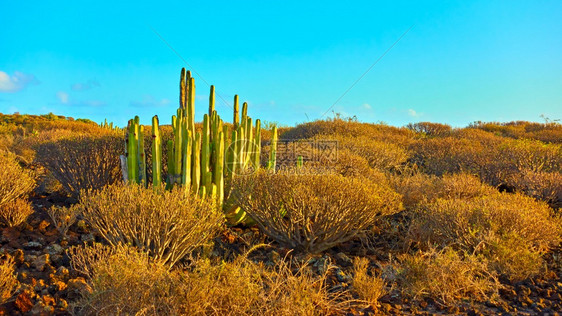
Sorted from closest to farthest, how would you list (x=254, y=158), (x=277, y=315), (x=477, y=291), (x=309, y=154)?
(x=277, y=315)
(x=477, y=291)
(x=254, y=158)
(x=309, y=154)

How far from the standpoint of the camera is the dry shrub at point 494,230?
16.5ft

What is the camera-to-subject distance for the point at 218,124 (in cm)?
670

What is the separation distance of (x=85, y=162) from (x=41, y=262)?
9.44 ft

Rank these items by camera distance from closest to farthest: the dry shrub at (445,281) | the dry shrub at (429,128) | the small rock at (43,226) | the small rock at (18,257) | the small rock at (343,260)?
1. the dry shrub at (445,281)
2. the small rock at (18,257)
3. the small rock at (343,260)
4. the small rock at (43,226)
5. the dry shrub at (429,128)

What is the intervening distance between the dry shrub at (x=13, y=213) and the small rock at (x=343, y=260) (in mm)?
4586

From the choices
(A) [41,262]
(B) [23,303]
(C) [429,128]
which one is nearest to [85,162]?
(A) [41,262]

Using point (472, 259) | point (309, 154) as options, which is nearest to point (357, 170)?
point (309, 154)

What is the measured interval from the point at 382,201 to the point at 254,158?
8.83 feet

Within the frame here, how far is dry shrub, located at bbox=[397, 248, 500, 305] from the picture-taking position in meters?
4.25

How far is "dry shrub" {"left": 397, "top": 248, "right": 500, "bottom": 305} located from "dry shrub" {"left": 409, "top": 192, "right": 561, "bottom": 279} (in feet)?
1.96

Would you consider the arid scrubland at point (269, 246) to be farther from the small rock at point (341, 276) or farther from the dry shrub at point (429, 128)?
the dry shrub at point (429, 128)

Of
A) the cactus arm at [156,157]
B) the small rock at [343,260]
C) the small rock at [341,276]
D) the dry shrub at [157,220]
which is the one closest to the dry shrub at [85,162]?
the cactus arm at [156,157]

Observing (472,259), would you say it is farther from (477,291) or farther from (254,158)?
(254,158)

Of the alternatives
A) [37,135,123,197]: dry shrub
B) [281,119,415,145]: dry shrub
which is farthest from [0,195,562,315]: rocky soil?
[281,119,415,145]: dry shrub
